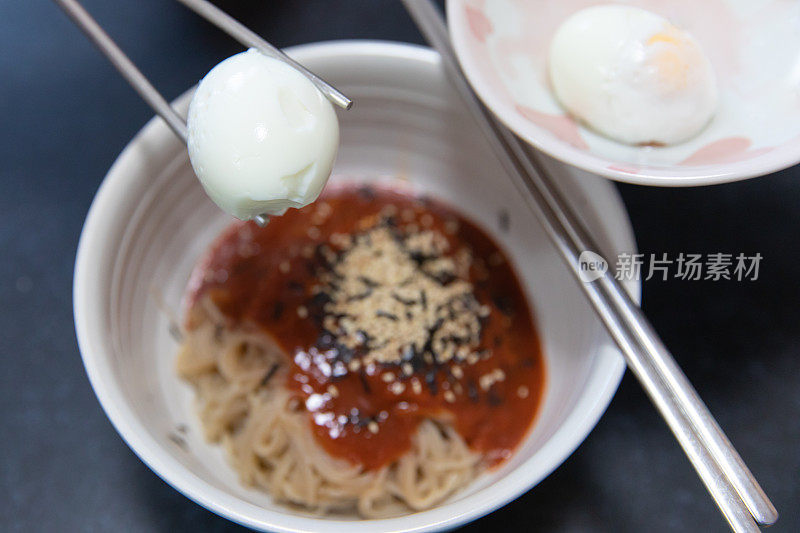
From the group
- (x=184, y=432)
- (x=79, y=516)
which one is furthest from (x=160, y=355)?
(x=79, y=516)

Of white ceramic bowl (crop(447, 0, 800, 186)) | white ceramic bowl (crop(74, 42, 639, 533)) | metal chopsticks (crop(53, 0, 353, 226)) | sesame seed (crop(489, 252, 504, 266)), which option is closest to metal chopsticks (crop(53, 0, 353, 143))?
metal chopsticks (crop(53, 0, 353, 226))

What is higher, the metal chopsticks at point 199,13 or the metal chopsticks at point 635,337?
the metal chopsticks at point 199,13

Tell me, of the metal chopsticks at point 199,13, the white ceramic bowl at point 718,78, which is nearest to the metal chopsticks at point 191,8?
the metal chopsticks at point 199,13

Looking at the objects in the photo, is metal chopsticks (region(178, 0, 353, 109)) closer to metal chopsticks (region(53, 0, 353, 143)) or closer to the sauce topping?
metal chopsticks (region(53, 0, 353, 143))

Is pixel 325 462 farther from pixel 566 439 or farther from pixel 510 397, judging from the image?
pixel 566 439

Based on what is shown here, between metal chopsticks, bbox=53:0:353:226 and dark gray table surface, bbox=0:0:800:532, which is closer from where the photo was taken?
metal chopsticks, bbox=53:0:353:226

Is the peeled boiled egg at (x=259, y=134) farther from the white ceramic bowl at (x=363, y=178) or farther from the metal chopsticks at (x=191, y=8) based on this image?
the white ceramic bowl at (x=363, y=178)
